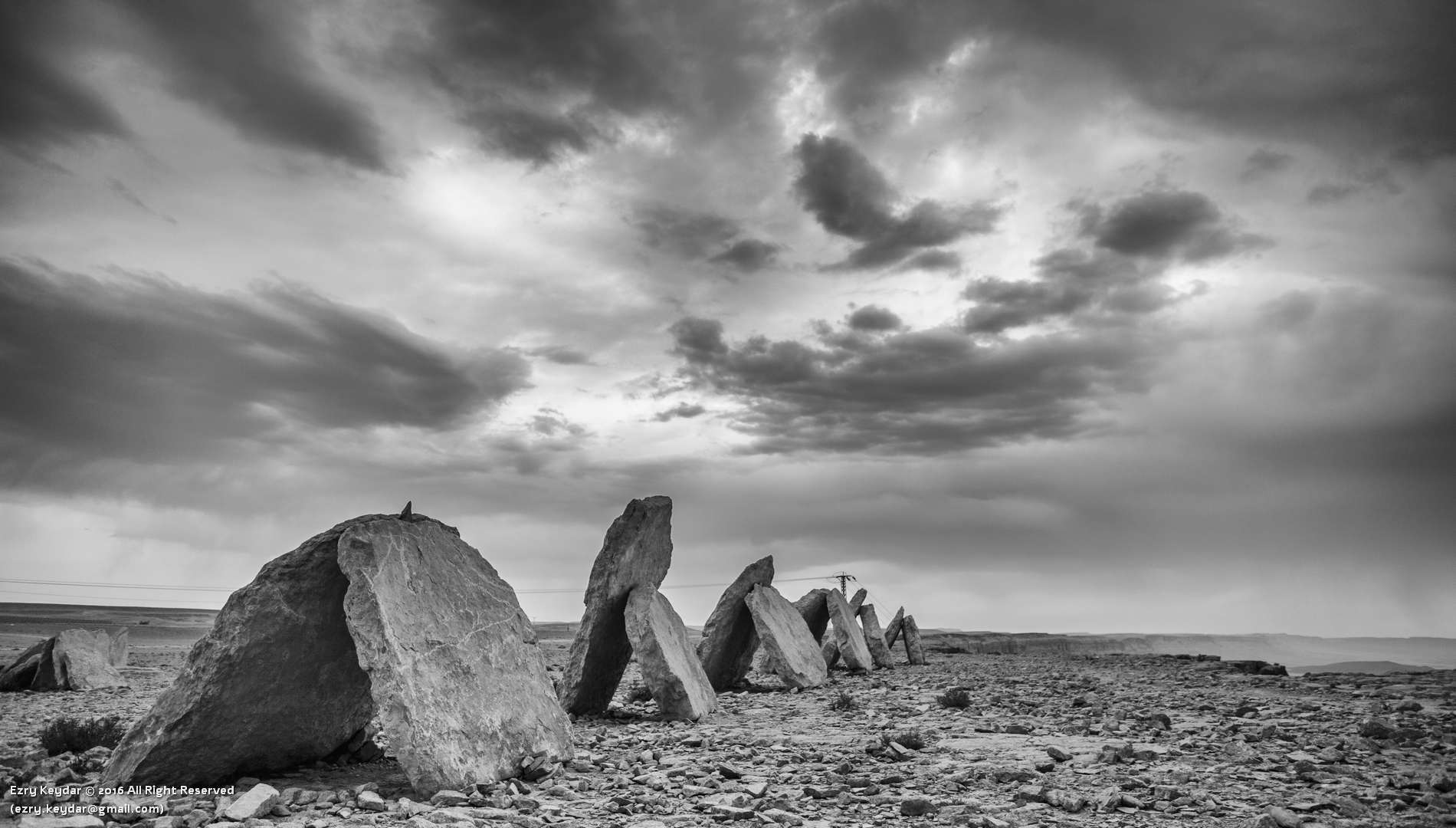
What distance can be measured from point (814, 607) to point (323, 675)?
1578cm

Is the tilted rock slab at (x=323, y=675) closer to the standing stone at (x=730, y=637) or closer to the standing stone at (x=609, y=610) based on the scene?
the standing stone at (x=609, y=610)

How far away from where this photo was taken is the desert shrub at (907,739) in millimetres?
8508

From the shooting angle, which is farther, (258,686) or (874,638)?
(874,638)

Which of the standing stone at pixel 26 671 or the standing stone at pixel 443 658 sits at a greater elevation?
the standing stone at pixel 443 658

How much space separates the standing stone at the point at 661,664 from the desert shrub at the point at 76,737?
580cm

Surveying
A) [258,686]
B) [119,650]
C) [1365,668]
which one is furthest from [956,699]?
[119,650]

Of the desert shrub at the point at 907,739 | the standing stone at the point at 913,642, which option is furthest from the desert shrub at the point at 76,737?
the standing stone at the point at 913,642

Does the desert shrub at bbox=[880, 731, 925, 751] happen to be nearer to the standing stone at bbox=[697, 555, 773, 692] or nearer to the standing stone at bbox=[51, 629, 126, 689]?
the standing stone at bbox=[697, 555, 773, 692]

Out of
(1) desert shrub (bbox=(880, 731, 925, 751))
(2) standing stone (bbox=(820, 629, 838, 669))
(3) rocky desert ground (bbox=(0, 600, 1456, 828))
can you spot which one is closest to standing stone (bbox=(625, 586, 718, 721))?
(3) rocky desert ground (bbox=(0, 600, 1456, 828))

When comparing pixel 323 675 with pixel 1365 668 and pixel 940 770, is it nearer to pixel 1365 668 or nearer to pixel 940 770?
pixel 940 770

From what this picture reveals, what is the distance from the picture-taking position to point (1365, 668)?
20.8 metres

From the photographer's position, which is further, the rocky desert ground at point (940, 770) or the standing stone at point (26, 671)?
the standing stone at point (26, 671)

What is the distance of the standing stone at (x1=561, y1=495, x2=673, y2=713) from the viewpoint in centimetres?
1216

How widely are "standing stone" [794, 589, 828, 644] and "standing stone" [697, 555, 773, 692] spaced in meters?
4.04
